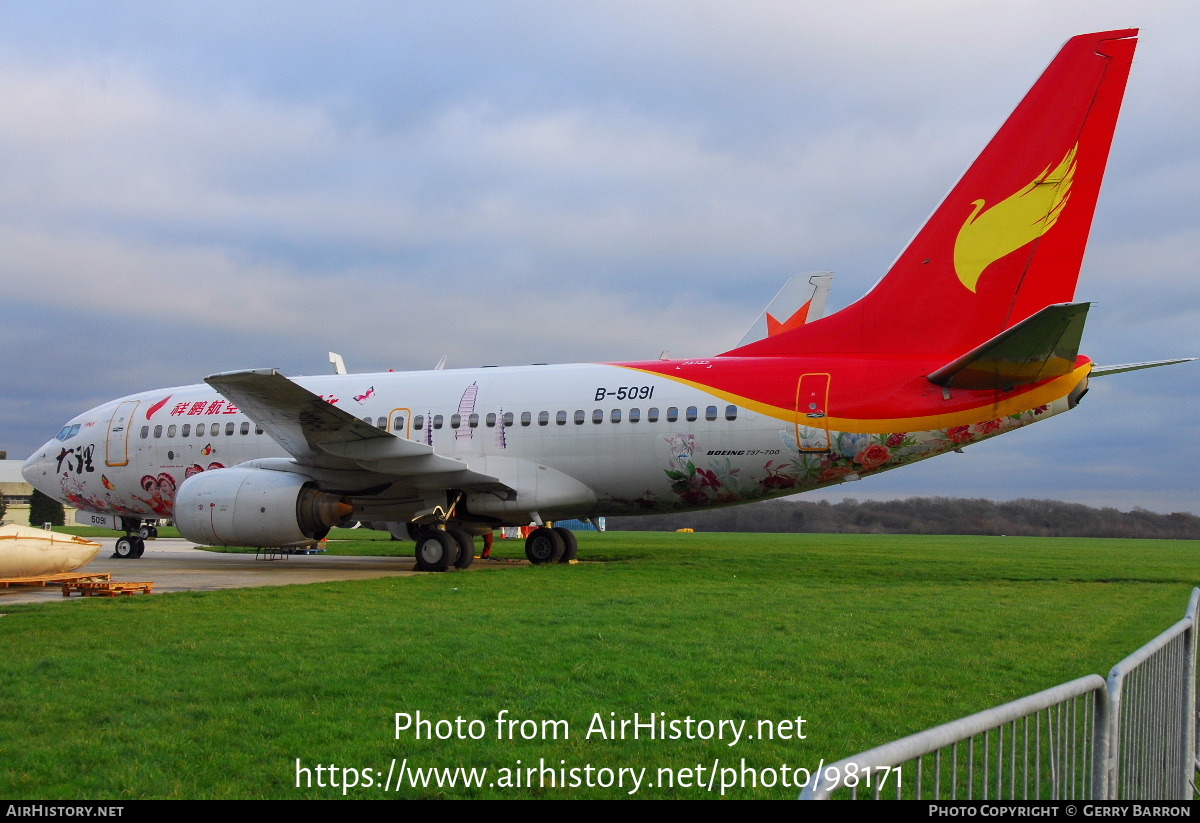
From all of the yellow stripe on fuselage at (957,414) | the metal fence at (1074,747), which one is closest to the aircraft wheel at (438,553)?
the yellow stripe on fuselage at (957,414)

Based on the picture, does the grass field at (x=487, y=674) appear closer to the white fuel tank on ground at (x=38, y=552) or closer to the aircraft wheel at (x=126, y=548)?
the white fuel tank on ground at (x=38, y=552)

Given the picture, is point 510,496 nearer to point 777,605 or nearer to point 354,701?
point 777,605

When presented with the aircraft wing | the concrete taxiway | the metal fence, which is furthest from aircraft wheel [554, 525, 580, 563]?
the metal fence

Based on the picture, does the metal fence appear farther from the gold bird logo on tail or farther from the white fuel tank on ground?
the white fuel tank on ground

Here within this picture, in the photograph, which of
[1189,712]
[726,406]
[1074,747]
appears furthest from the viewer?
[726,406]

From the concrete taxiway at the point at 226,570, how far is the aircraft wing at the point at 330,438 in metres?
1.81

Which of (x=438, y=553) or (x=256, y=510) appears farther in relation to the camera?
(x=438, y=553)

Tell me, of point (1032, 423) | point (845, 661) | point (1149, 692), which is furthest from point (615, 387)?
point (1149, 692)

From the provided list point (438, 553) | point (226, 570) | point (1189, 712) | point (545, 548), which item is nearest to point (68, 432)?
point (226, 570)

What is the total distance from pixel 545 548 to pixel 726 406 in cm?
557

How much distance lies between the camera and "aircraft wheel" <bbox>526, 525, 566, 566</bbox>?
19672 mm

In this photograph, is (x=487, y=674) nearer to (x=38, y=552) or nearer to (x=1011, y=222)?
(x=38, y=552)

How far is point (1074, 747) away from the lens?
3.59 meters

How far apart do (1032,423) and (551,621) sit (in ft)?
30.2
